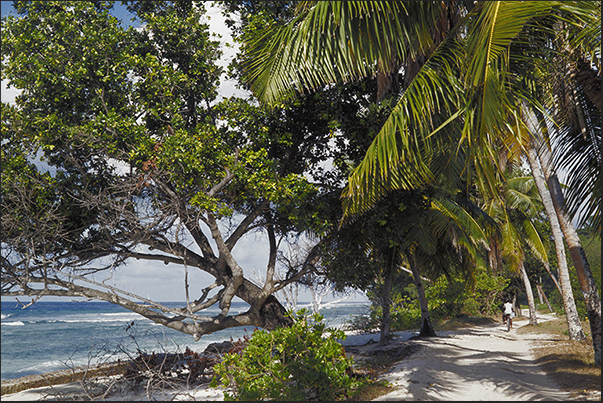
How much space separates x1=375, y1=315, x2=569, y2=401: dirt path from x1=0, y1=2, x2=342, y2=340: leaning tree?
362 cm

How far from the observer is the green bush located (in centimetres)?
622

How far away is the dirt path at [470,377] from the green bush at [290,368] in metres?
0.76

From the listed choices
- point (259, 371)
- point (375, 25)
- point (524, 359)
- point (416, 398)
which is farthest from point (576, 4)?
point (524, 359)

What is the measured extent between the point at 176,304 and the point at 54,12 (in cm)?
9344

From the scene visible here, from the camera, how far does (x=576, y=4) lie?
4.94 metres

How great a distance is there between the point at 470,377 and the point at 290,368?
331 centimetres

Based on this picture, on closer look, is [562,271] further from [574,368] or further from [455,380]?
[455,380]

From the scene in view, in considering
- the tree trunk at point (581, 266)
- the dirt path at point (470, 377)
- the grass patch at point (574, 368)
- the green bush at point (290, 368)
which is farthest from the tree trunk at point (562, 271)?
the green bush at point (290, 368)

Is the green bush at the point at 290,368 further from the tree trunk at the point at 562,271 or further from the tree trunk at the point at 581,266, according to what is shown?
the tree trunk at the point at 562,271

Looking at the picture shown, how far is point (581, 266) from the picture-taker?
8.67 m

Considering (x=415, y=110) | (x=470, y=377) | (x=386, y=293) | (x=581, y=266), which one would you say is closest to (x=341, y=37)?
(x=415, y=110)

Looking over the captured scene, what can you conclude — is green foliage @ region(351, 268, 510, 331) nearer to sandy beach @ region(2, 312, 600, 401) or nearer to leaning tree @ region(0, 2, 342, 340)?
sandy beach @ region(2, 312, 600, 401)

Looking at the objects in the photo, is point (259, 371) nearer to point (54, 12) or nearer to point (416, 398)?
point (416, 398)

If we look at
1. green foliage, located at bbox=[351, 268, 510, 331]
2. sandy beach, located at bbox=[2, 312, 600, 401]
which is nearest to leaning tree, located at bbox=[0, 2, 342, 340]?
sandy beach, located at bbox=[2, 312, 600, 401]
